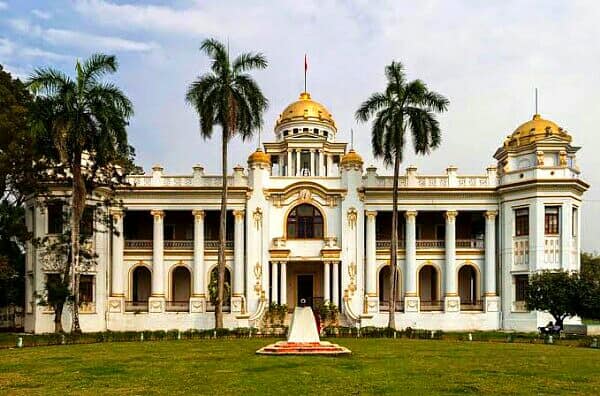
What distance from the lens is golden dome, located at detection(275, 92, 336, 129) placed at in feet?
177

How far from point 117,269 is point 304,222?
12300 mm

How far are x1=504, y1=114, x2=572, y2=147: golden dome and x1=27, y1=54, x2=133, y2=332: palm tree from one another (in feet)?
80.9

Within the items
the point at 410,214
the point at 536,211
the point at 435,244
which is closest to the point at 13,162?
the point at 410,214

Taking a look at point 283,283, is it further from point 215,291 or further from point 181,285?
point 181,285

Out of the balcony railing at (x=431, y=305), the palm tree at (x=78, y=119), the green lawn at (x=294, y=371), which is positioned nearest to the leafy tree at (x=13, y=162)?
the palm tree at (x=78, y=119)

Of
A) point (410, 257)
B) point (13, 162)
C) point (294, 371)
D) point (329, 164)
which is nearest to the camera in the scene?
point (294, 371)

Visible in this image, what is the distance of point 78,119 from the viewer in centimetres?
3494

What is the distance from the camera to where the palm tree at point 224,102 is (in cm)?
3884

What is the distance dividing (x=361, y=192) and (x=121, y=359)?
2616 centimetres

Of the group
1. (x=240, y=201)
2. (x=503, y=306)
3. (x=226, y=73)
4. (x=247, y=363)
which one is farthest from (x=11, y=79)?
(x=503, y=306)

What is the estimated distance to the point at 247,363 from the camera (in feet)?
68.4

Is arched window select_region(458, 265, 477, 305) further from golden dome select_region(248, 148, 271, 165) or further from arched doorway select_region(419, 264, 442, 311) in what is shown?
golden dome select_region(248, 148, 271, 165)

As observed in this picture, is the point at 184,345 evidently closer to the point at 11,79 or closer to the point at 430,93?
the point at 11,79

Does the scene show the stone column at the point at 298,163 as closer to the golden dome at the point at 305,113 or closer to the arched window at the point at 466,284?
the golden dome at the point at 305,113
